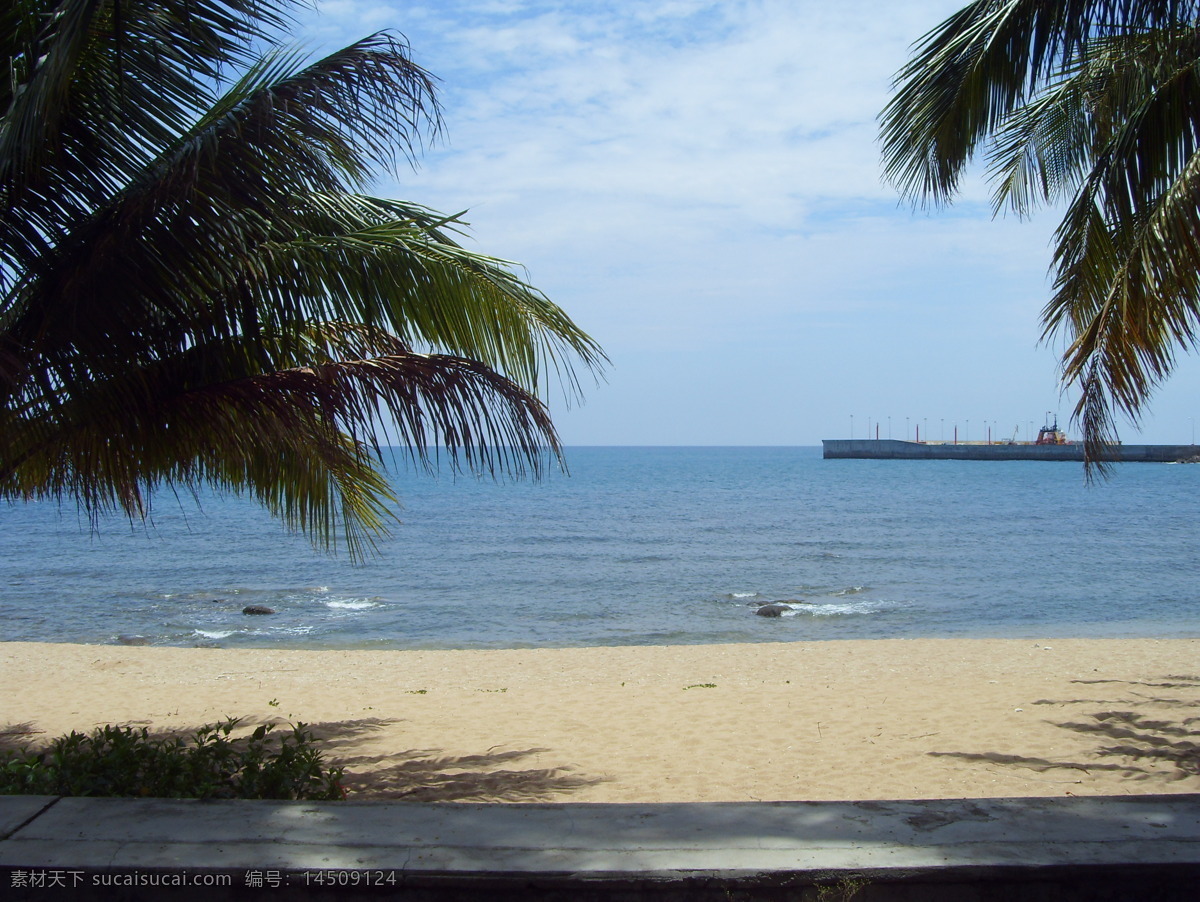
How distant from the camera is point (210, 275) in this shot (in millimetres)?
3992

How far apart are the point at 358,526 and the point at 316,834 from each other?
365 centimetres

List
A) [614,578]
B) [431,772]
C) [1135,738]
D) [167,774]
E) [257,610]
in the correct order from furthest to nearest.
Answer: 1. [614,578]
2. [257,610]
3. [1135,738]
4. [431,772]
5. [167,774]

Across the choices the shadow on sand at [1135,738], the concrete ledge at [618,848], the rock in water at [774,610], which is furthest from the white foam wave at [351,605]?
the concrete ledge at [618,848]

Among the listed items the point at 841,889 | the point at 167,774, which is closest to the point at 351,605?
the point at 167,774

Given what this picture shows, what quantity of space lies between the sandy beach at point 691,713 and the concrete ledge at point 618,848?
8.27ft

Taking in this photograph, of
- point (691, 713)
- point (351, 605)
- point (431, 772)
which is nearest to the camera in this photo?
point (431, 772)

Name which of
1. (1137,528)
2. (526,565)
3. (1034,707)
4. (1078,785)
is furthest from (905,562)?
(1078,785)

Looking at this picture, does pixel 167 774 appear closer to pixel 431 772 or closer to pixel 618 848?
pixel 618 848

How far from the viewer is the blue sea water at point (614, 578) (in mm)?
16328

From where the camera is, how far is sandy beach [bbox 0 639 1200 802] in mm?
5617

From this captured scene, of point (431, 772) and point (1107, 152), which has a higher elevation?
point (1107, 152)

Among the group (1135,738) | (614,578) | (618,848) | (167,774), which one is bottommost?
(614,578)

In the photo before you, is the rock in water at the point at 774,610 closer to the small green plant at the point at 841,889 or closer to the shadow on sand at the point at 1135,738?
the shadow on sand at the point at 1135,738

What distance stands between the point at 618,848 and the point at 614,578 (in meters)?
21.2
